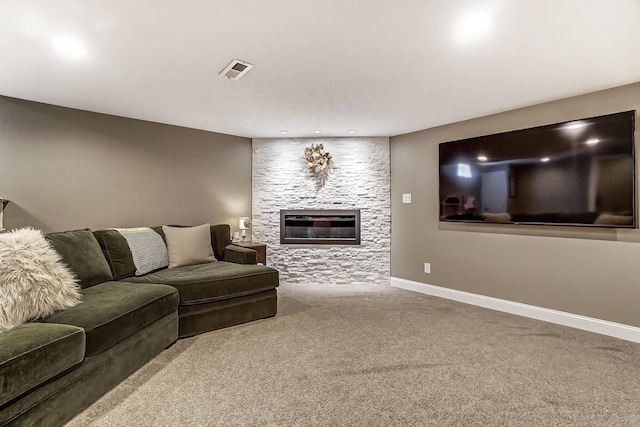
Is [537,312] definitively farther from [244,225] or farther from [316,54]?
[244,225]

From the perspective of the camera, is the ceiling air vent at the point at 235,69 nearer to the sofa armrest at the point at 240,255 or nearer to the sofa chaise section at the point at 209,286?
the sofa chaise section at the point at 209,286

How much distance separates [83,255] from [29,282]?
2.94 ft

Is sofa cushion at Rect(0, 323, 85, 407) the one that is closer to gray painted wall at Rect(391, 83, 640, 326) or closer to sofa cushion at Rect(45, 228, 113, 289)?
sofa cushion at Rect(45, 228, 113, 289)

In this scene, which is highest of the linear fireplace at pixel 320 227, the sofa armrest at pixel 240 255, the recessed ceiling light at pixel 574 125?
the recessed ceiling light at pixel 574 125

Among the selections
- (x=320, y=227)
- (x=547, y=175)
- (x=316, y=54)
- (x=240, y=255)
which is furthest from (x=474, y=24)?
(x=320, y=227)

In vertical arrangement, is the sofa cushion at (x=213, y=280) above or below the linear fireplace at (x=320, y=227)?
below

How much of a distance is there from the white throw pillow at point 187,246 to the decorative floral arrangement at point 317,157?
6.18 feet

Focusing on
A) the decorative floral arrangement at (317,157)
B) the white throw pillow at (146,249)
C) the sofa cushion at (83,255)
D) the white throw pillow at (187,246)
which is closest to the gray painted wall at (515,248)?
the decorative floral arrangement at (317,157)

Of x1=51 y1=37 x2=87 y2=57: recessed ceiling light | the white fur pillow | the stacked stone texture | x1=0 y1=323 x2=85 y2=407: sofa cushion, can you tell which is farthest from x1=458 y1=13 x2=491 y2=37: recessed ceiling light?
the stacked stone texture

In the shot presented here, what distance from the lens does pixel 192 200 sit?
4.83m

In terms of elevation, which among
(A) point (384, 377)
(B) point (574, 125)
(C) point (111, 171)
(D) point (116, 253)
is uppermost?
(B) point (574, 125)

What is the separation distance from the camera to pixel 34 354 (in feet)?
5.41

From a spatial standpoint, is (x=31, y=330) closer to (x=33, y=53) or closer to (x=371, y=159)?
(x=33, y=53)

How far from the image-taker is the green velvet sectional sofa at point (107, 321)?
5.42ft
